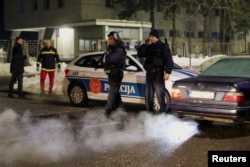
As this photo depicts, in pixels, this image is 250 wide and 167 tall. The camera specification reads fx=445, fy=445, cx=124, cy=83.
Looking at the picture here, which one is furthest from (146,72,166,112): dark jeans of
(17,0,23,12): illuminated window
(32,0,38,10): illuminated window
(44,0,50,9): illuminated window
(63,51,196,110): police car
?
(17,0,23,12): illuminated window

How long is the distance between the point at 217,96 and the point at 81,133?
2.54 meters

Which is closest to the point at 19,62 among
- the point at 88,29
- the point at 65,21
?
the point at 88,29

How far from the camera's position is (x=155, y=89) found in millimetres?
9164

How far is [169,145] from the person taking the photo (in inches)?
282

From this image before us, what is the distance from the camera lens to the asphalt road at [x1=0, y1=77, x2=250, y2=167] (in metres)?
6.33

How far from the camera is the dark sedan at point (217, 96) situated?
740 centimetres

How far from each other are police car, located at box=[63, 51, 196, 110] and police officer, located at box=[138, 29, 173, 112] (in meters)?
0.71

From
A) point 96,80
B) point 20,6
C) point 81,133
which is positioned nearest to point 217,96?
point 81,133

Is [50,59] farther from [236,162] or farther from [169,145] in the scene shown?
[236,162]

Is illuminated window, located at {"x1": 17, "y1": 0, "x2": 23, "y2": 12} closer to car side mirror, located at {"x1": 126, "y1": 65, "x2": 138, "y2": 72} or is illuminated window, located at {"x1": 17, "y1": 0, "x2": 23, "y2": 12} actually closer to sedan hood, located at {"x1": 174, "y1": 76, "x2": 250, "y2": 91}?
car side mirror, located at {"x1": 126, "y1": 65, "x2": 138, "y2": 72}

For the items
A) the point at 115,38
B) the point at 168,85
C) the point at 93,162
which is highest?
the point at 115,38

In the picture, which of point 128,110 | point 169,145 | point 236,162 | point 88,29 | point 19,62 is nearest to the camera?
point 236,162

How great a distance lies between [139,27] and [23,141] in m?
29.0

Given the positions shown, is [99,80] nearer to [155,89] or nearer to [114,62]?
[114,62]
